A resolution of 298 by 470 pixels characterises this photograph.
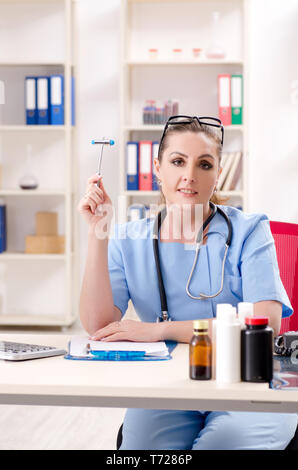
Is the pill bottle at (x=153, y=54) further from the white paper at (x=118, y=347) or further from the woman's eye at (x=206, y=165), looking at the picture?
the white paper at (x=118, y=347)

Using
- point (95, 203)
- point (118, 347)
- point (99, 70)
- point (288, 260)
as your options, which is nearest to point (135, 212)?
point (99, 70)

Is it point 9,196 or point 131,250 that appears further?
point 9,196

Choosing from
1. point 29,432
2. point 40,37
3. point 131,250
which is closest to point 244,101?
point 40,37

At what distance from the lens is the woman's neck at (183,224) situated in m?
1.63

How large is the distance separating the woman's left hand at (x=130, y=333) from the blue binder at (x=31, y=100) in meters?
3.14

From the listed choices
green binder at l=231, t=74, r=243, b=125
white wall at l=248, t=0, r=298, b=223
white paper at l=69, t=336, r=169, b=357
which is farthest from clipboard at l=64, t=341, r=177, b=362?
white wall at l=248, t=0, r=298, b=223

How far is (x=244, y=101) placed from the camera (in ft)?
13.8

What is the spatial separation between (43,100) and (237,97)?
1250 millimetres

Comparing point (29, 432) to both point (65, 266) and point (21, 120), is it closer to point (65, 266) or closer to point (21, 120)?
point (65, 266)

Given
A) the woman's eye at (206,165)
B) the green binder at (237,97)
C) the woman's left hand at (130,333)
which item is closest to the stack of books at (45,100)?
the green binder at (237,97)

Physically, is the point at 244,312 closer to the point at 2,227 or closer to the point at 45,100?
the point at 45,100

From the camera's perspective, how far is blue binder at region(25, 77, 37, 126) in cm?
430
